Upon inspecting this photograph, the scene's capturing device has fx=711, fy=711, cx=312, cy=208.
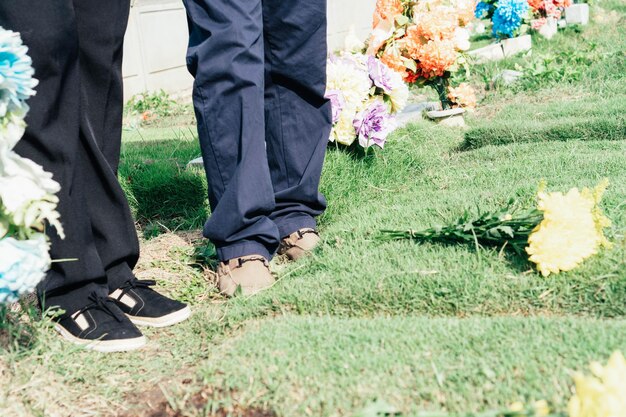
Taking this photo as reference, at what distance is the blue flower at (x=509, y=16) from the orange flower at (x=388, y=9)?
452 centimetres

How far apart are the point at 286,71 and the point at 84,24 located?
83 cm

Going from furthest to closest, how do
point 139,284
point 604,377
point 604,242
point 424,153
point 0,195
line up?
1. point 424,153
2. point 139,284
3. point 604,242
4. point 0,195
5. point 604,377

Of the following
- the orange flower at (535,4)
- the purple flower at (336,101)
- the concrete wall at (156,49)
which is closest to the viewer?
the purple flower at (336,101)

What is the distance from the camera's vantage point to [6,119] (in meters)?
1.67

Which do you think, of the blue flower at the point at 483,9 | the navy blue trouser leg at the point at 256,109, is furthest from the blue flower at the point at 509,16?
the navy blue trouser leg at the point at 256,109

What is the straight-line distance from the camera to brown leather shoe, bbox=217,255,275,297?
246cm

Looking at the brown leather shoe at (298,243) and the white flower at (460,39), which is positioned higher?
the white flower at (460,39)

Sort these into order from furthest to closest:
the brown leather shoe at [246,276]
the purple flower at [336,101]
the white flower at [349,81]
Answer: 1. the white flower at [349,81]
2. the purple flower at [336,101]
3. the brown leather shoe at [246,276]

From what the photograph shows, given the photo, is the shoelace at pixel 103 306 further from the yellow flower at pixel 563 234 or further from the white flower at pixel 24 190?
the yellow flower at pixel 563 234

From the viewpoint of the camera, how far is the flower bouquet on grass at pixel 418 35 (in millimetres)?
4805

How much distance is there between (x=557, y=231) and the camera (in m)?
2.03

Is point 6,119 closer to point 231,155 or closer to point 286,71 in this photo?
point 231,155

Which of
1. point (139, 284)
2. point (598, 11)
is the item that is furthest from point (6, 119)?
point (598, 11)

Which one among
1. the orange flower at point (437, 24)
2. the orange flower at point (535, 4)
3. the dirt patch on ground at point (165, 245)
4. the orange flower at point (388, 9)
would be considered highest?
the orange flower at point (388, 9)
